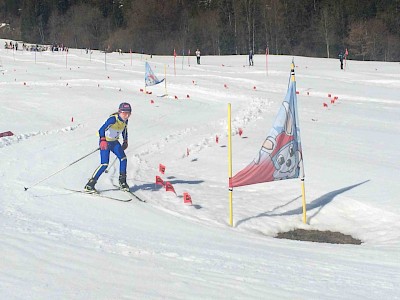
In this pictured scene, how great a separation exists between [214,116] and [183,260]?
51.5 ft

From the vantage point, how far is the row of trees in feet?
239

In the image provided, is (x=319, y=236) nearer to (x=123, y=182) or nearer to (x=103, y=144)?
(x=123, y=182)

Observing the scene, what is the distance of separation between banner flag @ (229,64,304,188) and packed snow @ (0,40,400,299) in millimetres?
800

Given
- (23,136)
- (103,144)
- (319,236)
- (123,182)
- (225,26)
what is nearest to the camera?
(319,236)

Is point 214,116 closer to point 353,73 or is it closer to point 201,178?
point 201,178

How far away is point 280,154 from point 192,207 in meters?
1.87

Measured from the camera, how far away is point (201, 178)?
42.6ft

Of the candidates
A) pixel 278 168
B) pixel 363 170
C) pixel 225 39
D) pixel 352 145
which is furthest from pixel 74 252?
pixel 225 39

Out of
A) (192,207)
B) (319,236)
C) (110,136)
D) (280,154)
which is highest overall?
(110,136)

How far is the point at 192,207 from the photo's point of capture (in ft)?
33.2

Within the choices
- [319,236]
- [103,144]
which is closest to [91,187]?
[103,144]

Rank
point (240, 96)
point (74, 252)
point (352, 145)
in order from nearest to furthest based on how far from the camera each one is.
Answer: point (74, 252) < point (352, 145) < point (240, 96)

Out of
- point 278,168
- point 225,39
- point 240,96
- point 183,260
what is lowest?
point 183,260

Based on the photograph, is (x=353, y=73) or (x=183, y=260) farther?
(x=353, y=73)
